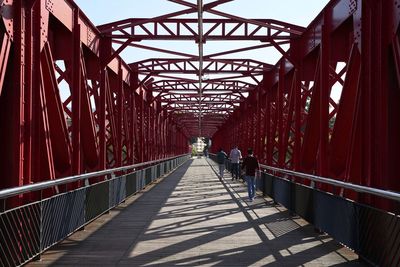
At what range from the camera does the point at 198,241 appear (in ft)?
31.5

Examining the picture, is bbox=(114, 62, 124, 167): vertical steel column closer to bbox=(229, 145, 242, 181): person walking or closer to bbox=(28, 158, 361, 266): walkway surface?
bbox=(28, 158, 361, 266): walkway surface

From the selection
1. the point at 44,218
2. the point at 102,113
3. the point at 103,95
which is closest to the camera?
the point at 44,218

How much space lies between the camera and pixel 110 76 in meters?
21.1

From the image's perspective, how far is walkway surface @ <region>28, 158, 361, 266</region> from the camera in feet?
26.2

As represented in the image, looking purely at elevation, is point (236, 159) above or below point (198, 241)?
above

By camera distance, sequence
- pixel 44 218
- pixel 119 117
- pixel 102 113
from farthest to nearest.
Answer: pixel 119 117 < pixel 102 113 < pixel 44 218

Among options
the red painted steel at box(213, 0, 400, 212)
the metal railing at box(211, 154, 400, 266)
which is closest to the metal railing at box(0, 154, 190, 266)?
the metal railing at box(211, 154, 400, 266)

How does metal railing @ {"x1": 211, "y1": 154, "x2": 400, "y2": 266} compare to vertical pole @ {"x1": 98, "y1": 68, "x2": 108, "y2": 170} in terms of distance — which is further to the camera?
vertical pole @ {"x1": 98, "y1": 68, "x2": 108, "y2": 170}

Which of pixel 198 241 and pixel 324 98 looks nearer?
pixel 198 241

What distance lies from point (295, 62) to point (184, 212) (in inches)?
220

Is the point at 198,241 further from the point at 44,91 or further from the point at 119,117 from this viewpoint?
the point at 119,117

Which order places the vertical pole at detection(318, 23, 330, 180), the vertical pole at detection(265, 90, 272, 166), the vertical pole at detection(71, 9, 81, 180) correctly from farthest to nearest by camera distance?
1. the vertical pole at detection(265, 90, 272, 166)
2. the vertical pole at detection(318, 23, 330, 180)
3. the vertical pole at detection(71, 9, 81, 180)

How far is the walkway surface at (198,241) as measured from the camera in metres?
7.99

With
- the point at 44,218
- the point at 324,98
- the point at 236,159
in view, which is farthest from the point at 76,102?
the point at 236,159
